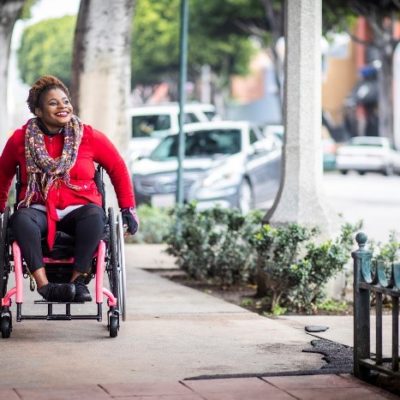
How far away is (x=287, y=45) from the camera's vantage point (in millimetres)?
11336

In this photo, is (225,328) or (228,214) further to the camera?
(228,214)

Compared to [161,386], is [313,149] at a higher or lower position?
higher

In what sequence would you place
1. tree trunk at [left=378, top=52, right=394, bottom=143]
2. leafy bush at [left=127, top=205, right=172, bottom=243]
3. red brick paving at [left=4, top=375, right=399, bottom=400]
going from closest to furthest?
red brick paving at [left=4, top=375, right=399, bottom=400]
leafy bush at [left=127, top=205, right=172, bottom=243]
tree trunk at [left=378, top=52, right=394, bottom=143]

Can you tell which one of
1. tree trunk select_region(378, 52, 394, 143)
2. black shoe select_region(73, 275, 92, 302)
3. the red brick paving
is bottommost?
the red brick paving

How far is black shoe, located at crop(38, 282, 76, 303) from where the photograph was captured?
27.7 feet

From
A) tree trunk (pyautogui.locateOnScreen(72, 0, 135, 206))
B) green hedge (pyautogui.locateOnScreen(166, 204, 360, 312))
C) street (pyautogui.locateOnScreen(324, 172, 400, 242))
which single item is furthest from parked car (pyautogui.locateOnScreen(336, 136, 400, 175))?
green hedge (pyautogui.locateOnScreen(166, 204, 360, 312))

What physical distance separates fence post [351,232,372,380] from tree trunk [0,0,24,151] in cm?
1191

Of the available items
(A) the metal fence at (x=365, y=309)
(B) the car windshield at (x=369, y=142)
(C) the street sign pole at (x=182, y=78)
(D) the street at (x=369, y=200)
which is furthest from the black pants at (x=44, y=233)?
(B) the car windshield at (x=369, y=142)

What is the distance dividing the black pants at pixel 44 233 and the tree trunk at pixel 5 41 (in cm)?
1038

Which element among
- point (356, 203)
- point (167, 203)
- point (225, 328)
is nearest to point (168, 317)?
point (225, 328)

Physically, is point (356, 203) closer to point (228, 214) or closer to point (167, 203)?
point (167, 203)

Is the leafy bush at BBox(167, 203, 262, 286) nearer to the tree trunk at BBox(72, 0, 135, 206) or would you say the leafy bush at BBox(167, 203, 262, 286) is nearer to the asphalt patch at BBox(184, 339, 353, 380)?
the tree trunk at BBox(72, 0, 135, 206)

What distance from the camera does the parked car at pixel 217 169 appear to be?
21438mm

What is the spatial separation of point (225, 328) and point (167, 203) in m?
12.4
